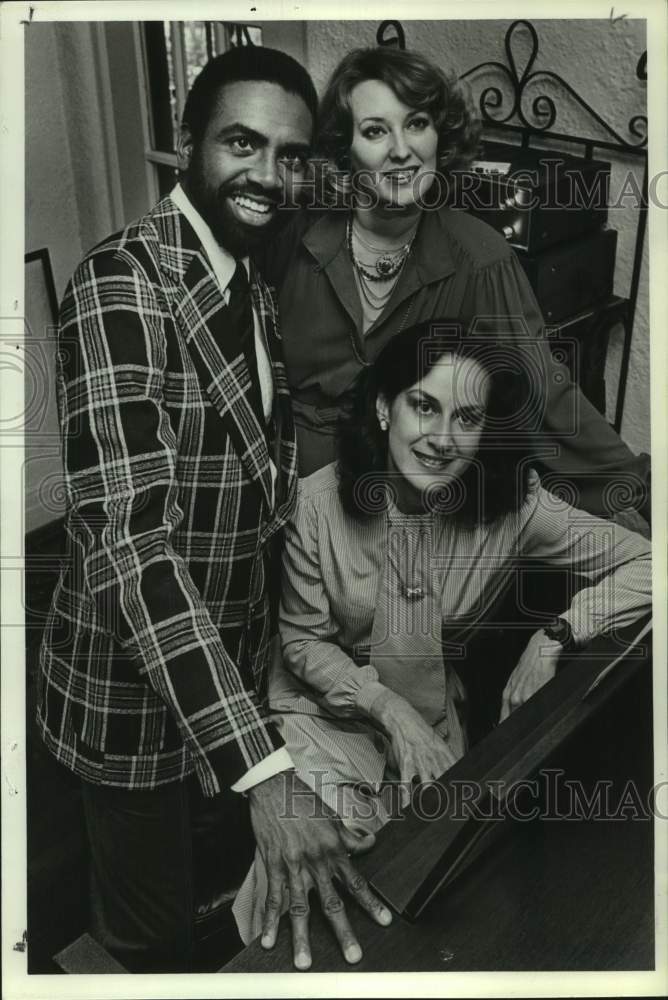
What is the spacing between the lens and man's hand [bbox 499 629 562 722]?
59.3 inches

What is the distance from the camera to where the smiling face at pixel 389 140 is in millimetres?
1427

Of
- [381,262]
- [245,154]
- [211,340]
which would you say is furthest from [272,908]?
[245,154]

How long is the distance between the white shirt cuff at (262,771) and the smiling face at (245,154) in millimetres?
716

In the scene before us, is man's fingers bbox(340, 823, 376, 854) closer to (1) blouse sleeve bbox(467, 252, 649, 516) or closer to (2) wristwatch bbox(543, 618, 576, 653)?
(2) wristwatch bbox(543, 618, 576, 653)

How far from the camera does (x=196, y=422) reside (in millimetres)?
1418

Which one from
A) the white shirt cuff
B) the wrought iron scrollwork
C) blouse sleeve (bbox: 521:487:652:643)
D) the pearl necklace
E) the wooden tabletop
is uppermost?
the wrought iron scrollwork

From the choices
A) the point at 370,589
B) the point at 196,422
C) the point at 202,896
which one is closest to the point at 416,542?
the point at 370,589

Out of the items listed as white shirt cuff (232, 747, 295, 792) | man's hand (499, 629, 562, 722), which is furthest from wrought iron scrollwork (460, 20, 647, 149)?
white shirt cuff (232, 747, 295, 792)

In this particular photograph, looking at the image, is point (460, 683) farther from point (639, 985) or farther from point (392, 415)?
point (639, 985)

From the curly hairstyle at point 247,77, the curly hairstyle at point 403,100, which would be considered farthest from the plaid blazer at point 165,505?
the curly hairstyle at point 403,100

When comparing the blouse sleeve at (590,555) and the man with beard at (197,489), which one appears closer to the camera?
the man with beard at (197,489)

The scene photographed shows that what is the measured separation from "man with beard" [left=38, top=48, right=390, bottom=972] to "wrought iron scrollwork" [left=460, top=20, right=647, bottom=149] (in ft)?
0.86

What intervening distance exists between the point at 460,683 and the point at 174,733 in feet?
1.35

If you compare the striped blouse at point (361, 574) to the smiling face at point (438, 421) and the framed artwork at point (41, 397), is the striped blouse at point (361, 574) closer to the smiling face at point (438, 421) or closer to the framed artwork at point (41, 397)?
the smiling face at point (438, 421)
